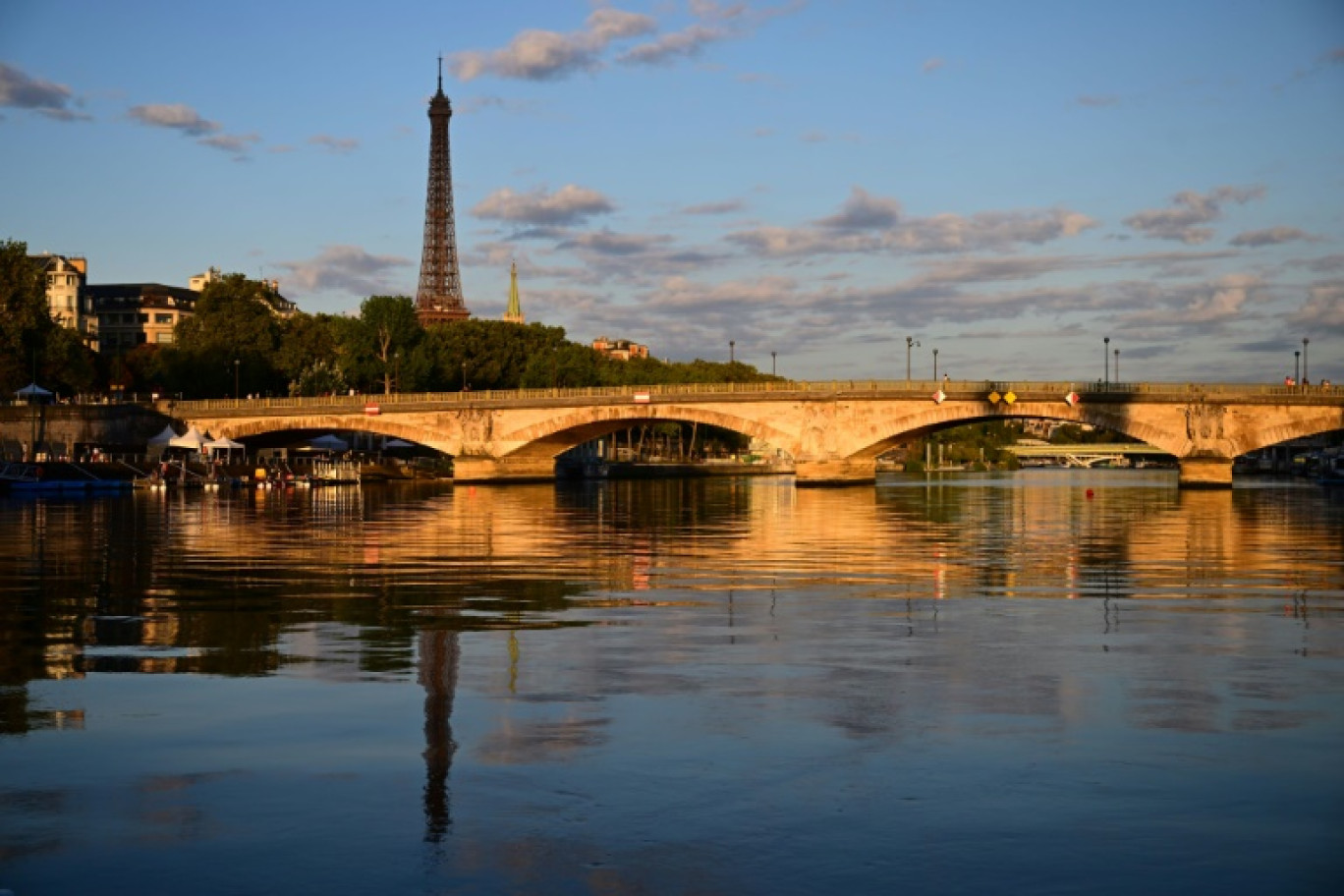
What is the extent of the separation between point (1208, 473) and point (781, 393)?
28596mm

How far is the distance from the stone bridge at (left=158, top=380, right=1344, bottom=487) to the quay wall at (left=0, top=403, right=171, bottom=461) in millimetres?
4345

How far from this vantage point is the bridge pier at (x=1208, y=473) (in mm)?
97812

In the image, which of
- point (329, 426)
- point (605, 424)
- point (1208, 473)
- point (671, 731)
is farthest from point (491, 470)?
point (671, 731)

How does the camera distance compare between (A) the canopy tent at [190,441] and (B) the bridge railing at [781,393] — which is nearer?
(B) the bridge railing at [781,393]

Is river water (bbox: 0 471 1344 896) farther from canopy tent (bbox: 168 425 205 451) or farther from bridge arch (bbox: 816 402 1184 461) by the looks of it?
canopy tent (bbox: 168 425 205 451)

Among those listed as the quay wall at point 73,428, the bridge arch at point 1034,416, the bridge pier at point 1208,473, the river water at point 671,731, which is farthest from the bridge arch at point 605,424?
the river water at point 671,731

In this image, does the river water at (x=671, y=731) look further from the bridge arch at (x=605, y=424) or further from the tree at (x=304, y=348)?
the tree at (x=304, y=348)

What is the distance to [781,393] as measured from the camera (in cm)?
10475

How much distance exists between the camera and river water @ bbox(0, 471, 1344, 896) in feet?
32.4

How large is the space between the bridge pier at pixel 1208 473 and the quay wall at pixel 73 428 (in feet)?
251

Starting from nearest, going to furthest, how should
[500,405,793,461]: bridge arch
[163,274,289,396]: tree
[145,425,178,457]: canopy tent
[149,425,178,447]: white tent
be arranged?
[500,405,793,461]: bridge arch, [145,425,178,457]: canopy tent, [149,425,178,447]: white tent, [163,274,289,396]: tree

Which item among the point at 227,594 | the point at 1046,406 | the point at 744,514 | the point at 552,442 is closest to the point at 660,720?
the point at 227,594

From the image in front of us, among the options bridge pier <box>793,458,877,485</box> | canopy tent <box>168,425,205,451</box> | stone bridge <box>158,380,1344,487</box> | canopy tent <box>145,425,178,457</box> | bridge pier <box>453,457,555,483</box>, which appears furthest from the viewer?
bridge pier <box>453,457,555,483</box>

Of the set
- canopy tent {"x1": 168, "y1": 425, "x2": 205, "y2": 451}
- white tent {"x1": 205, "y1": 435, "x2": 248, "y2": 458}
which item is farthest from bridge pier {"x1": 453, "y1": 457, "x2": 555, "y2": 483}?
canopy tent {"x1": 168, "y1": 425, "x2": 205, "y2": 451}
